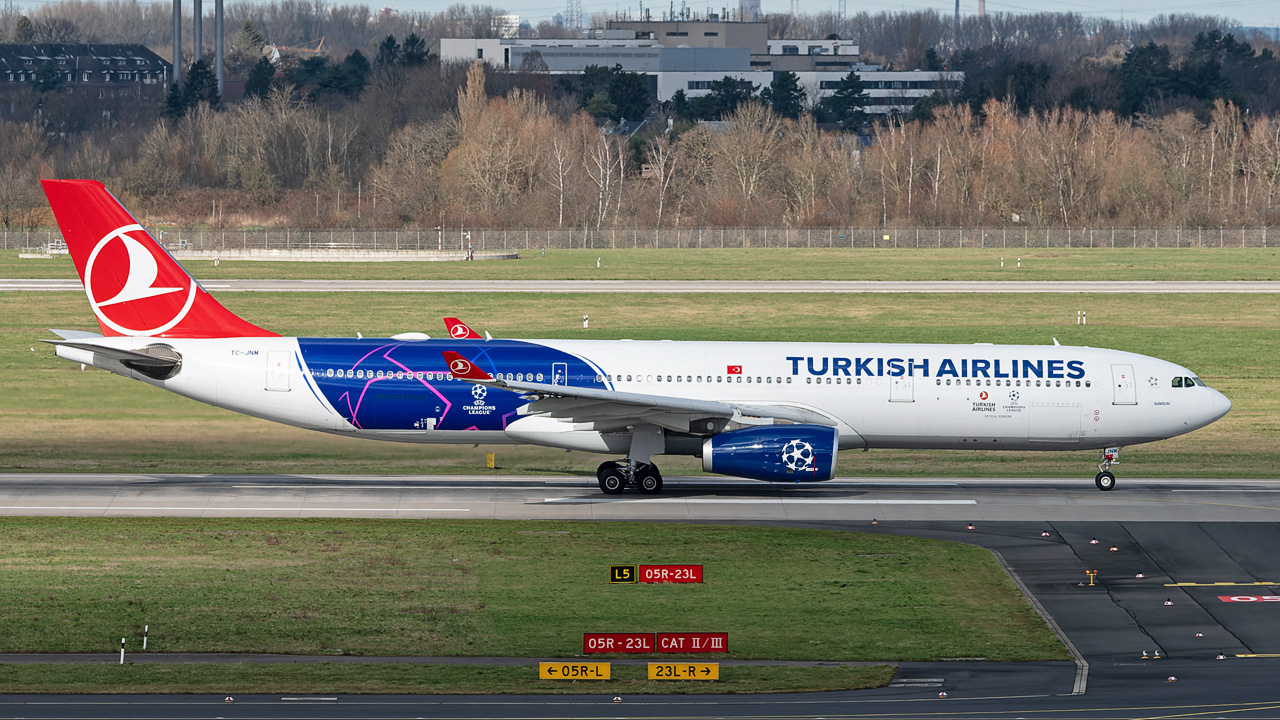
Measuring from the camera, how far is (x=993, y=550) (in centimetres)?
2912

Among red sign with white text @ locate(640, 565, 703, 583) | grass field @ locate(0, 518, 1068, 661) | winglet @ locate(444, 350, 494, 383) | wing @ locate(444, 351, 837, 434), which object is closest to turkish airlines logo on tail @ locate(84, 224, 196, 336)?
grass field @ locate(0, 518, 1068, 661)

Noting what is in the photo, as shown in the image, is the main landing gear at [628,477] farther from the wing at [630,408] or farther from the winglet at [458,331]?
the winglet at [458,331]

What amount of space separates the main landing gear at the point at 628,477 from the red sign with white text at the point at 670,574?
7.68 metres

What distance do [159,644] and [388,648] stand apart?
368 centimetres

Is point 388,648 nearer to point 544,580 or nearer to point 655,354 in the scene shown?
point 544,580

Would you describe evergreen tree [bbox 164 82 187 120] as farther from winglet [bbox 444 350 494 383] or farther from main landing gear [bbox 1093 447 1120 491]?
main landing gear [bbox 1093 447 1120 491]

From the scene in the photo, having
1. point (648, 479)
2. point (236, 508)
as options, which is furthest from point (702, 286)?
point (236, 508)

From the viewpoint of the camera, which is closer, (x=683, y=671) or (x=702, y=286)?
(x=683, y=671)

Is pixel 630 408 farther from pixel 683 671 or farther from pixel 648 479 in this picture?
pixel 683 671

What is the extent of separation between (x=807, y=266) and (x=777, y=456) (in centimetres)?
7159

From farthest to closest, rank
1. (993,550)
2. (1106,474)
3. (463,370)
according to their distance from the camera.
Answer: (1106,474)
(463,370)
(993,550)

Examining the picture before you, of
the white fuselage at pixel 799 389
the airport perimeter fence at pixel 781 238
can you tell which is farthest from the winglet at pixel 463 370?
the airport perimeter fence at pixel 781 238

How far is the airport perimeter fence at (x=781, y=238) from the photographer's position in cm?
12081

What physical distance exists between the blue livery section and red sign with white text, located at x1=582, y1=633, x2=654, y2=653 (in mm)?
12553
